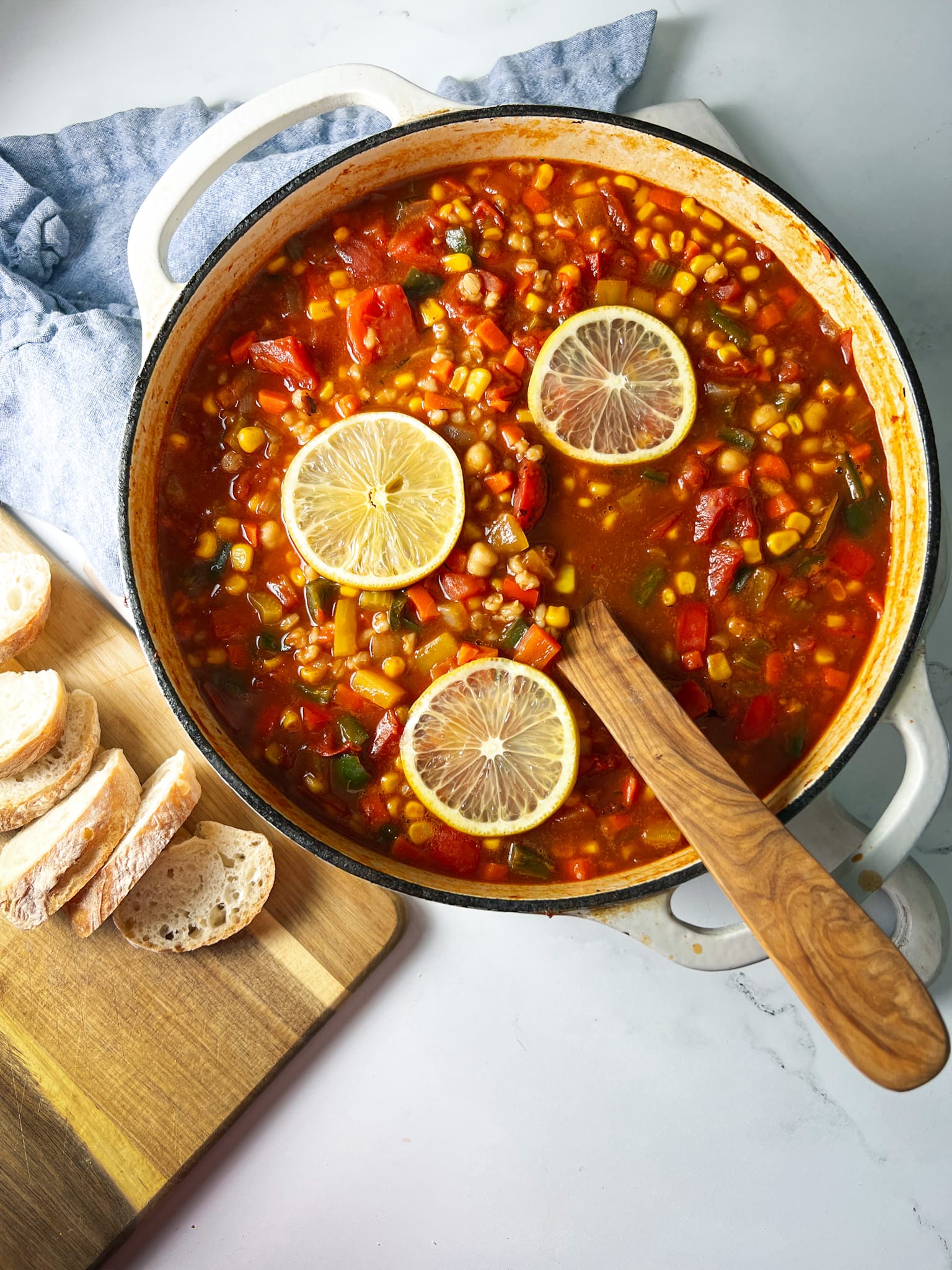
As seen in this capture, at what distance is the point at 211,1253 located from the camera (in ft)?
12.2

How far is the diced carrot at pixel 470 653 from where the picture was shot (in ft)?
10.5

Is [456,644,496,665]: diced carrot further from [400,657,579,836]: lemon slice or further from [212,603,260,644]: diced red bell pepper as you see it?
[212,603,260,644]: diced red bell pepper

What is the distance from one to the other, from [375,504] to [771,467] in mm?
1374

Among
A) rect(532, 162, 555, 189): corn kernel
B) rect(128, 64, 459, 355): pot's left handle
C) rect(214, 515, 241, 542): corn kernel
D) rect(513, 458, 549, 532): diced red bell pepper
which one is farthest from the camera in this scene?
rect(532, 162, 555, 189): corn kernel

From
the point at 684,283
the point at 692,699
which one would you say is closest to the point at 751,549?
the point at 692,699

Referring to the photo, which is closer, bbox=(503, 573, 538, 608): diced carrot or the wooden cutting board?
bbox=(503, 573, 538, 608): diced carrot

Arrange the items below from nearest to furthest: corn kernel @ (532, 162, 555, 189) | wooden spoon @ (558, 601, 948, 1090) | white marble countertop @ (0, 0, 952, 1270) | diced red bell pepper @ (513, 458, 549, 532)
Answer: wooden spoon @ (558, 601, 948, 1090)
diced red bell pepper @ (513, 458, 549, 532)
corn kernel @ (532, 162, 555, 189)
white marble countertop @ (0, 0, 952, 1270)

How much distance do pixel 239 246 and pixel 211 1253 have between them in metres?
3.81

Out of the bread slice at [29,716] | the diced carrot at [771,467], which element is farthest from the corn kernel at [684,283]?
the bread slice at [29,716]

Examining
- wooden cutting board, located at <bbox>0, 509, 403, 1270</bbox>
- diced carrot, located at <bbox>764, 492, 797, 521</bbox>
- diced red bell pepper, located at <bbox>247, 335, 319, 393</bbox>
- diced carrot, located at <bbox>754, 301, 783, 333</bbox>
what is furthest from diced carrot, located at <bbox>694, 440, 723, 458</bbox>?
wooden cutting board, located at <bbox>0, 509, 403, 1270</bbox>

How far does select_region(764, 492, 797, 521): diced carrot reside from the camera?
10.7 ft

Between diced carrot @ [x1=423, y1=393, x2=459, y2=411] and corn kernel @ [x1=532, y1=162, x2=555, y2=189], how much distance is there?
898mm

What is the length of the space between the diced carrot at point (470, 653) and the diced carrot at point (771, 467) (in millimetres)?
1121

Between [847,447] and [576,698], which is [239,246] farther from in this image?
[847,447]
